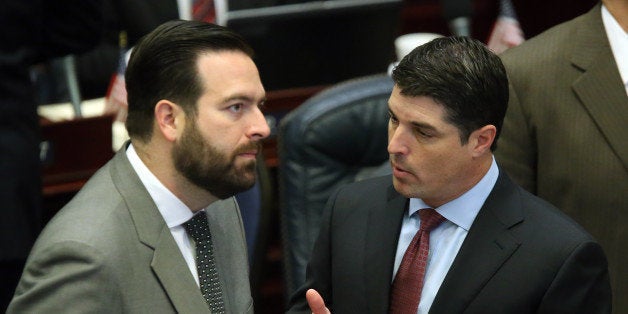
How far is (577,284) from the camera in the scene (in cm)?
224

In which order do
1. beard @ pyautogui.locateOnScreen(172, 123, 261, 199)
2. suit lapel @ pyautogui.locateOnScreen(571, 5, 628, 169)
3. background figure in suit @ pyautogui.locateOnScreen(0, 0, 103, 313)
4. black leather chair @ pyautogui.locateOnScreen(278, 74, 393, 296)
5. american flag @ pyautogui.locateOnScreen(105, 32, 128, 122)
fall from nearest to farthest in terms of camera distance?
beard @ pyautogui.locateOnScreen(172, 123, 261, 199)
suit lapel @ pyautogui.locateOnScreen(571, 5, 628, 169)
black leather chair @ pyautogui.locateOnScreen(278, 74, 393, 296)
background figure in suit @ pyautogui.locateOnScreen(0, 0, 103, 313)
american flag @ pyautogui.locateOnScreen(105, 32, 128, 122)

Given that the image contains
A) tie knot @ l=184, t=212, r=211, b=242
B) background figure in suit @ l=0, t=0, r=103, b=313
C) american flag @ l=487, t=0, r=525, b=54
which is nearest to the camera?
tie knot @ l=184, t=212, r=211, b=242

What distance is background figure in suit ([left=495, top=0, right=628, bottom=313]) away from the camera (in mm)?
2846

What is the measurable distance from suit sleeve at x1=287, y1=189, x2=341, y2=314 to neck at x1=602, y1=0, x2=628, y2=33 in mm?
945

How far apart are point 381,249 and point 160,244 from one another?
49cm

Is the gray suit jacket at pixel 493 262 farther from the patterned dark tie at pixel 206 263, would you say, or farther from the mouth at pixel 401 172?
the patterned dark tie at pixel 206 263

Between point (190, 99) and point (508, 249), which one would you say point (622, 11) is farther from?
point (190, 99)

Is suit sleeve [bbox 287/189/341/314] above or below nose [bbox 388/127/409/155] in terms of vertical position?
below

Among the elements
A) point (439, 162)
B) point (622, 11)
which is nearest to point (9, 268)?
point (439, 162)

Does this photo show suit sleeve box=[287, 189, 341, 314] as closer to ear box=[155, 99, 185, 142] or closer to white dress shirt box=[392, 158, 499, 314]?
white dress shirt box=[392, 158, 499, 314]

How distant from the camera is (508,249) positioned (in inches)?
90.7

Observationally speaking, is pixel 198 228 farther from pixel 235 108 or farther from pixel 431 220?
pixel 431 220

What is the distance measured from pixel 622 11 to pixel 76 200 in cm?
152

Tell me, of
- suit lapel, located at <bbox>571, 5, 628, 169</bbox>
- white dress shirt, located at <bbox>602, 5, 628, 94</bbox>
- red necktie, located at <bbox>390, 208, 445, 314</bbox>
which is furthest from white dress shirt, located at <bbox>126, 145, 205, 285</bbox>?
white dress shirt, located at <bbox>602, 5, 628, 94</bbox>
